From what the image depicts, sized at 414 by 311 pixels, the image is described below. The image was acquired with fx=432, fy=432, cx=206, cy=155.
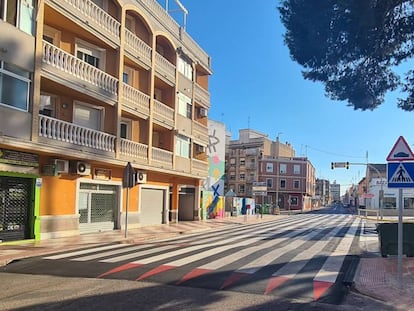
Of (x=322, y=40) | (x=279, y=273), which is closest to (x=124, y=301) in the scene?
(x=279, y=273)

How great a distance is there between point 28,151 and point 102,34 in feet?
22.9

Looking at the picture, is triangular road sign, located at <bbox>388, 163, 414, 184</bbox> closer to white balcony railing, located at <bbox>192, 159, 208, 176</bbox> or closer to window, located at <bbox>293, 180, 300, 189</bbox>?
white balcony railing, located at <bbox>192, 159, 208, 176</bbox>

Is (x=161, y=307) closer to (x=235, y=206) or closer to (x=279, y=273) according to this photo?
(x=279, y=273)

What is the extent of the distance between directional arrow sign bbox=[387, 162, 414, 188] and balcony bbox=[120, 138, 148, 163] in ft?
49.2

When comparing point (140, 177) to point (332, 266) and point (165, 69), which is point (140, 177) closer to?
point (165, 69)

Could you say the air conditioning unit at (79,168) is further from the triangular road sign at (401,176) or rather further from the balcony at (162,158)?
the triangular road sign at (401,176)

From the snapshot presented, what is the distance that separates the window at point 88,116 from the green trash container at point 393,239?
13.7m

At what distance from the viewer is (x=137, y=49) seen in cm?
2362

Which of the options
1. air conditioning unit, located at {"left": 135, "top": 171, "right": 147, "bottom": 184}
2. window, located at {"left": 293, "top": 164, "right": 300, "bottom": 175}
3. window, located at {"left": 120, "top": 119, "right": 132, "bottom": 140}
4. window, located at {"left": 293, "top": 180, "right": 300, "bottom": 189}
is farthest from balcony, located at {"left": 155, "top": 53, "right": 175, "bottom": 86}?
window, located at {"left": 293, "top": 180, "right": 300, "bottom": 189}

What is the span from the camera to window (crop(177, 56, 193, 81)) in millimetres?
30278

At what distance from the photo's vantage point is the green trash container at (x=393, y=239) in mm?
13320

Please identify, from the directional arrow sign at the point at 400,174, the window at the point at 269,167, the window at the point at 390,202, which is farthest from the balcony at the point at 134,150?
the window at the point at 269,167

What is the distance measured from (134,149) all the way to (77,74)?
5.85 meters

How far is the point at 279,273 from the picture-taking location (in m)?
10.4
